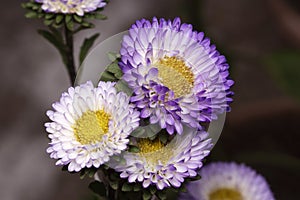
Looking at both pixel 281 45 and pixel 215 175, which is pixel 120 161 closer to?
pixel 215 175

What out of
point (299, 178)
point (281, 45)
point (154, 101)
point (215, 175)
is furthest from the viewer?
point (281, 45)

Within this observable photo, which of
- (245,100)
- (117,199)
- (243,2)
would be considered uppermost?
(243,2)

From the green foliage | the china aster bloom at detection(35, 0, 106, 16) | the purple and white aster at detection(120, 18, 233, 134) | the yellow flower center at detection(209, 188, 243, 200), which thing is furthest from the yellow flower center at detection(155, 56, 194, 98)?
the green foliage

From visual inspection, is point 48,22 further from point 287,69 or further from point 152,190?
point 287,69

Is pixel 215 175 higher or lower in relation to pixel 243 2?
lower

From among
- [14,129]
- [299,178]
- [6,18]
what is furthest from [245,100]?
[6,18]

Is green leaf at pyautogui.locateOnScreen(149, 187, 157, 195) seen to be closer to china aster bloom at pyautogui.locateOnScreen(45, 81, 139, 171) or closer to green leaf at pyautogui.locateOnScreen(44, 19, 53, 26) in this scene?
china aster bloom at pyautogui.locateOnScreen(45, 81, 139, 171)
